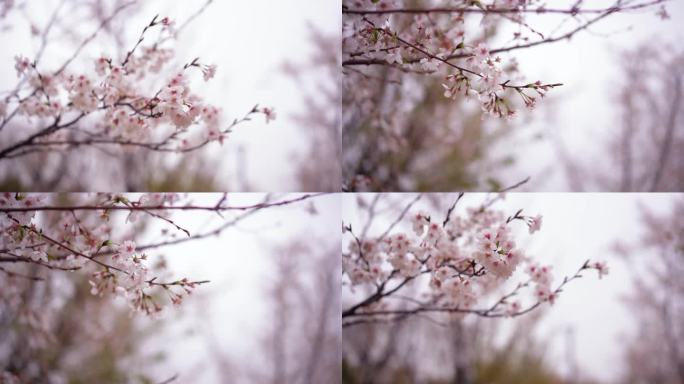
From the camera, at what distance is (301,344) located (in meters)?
1.56

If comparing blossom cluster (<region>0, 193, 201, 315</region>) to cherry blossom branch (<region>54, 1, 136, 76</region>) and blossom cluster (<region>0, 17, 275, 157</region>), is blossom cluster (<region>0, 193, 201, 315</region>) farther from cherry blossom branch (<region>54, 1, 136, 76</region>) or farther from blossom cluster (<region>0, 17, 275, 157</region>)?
cherry blossom branch (<region>54, 1, 136, 76</region>)

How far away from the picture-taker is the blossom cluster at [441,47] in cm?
112

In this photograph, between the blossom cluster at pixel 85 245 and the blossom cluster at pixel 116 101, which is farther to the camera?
the blossom cluster at pixel 116 101

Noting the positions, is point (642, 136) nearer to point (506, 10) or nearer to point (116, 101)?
point (506, 10)

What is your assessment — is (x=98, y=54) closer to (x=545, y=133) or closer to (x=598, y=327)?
(x=545, y=133)

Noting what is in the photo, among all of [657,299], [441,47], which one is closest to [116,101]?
[441,47]

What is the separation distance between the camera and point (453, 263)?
1280 mm

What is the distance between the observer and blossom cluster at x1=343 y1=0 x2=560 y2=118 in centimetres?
112

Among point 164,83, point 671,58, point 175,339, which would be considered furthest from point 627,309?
point 164,83

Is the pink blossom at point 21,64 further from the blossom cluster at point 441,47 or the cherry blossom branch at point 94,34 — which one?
the blossom cluster at point 441,47

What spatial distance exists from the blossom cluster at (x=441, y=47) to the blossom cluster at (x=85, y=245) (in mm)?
578

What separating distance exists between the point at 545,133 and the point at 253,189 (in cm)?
76

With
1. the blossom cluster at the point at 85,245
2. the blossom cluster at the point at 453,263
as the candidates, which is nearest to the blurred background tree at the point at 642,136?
the blossom cluster at the point at 453,263

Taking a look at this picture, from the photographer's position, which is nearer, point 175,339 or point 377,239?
point 377,239
